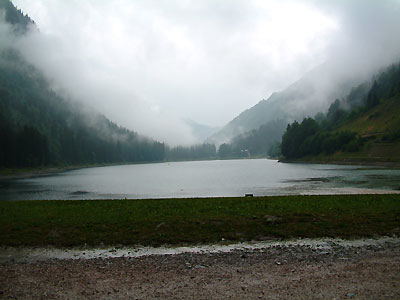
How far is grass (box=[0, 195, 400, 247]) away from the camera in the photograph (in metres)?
19.8

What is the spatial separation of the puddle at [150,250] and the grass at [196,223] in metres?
0.89

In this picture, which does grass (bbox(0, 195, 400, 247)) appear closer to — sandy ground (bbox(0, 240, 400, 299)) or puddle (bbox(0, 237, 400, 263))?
puddle (bbox(0, 237, 400, 263))

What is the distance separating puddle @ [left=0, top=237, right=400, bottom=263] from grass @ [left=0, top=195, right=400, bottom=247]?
2.94ft

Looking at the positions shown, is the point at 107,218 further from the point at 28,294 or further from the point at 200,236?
the point at 28,294

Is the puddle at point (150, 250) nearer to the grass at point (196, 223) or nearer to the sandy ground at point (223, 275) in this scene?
the sandy ground at point (223, 275)

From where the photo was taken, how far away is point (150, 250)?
59.2 feet

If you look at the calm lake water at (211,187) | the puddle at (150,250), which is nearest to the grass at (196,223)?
the puddle at (150,250)

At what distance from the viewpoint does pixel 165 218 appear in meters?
23.9

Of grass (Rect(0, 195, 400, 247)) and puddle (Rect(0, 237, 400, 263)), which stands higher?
grass (Rect(0, 195, 400, 247))

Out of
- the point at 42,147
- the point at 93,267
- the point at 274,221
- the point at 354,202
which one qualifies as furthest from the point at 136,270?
the point at 42,147

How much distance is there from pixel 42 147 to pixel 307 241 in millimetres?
189375

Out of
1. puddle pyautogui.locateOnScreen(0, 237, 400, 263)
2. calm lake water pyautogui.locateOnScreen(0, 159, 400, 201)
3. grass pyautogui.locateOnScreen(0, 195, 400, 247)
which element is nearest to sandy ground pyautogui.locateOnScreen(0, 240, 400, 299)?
puddle pyautogui.locateOnScreen(0, 237, 400, 263)

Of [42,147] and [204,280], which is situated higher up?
[42,147]

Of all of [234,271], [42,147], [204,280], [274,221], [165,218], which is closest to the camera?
[204,280]
